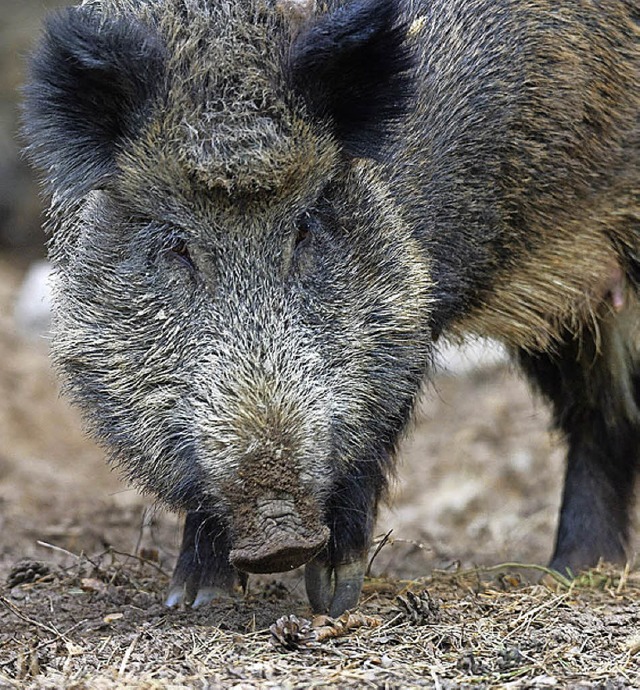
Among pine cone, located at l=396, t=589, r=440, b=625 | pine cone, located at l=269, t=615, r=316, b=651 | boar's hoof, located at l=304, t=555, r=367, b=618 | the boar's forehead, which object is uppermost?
A: the boar's forehead

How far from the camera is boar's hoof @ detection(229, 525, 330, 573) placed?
156 inches

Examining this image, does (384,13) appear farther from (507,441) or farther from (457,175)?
(507,441)

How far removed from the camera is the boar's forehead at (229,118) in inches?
172

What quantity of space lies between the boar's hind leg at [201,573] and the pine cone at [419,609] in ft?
3.01

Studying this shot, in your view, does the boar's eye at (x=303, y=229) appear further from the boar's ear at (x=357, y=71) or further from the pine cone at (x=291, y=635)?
the pine cone at (x=291, y=635)

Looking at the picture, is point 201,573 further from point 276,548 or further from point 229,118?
point 229,118

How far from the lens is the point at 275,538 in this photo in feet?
13.0

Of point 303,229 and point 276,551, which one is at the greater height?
point 303,229

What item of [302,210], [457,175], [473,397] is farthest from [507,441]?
[302,210]

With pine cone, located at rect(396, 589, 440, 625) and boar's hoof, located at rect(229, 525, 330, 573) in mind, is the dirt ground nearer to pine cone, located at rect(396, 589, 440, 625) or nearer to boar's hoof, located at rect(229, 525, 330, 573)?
pine cone, located at rect(396, 589, 440, 625)

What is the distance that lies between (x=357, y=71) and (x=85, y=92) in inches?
40.2

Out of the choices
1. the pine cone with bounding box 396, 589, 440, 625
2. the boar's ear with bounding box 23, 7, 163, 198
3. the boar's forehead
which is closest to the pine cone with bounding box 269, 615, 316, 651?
the pine cone with bounding box 396, 589, 440, 625

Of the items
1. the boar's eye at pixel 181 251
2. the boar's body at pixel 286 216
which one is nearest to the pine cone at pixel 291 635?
the boar's body at pixel 286 216

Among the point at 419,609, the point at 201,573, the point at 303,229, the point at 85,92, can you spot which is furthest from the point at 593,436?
the point at 85,92
